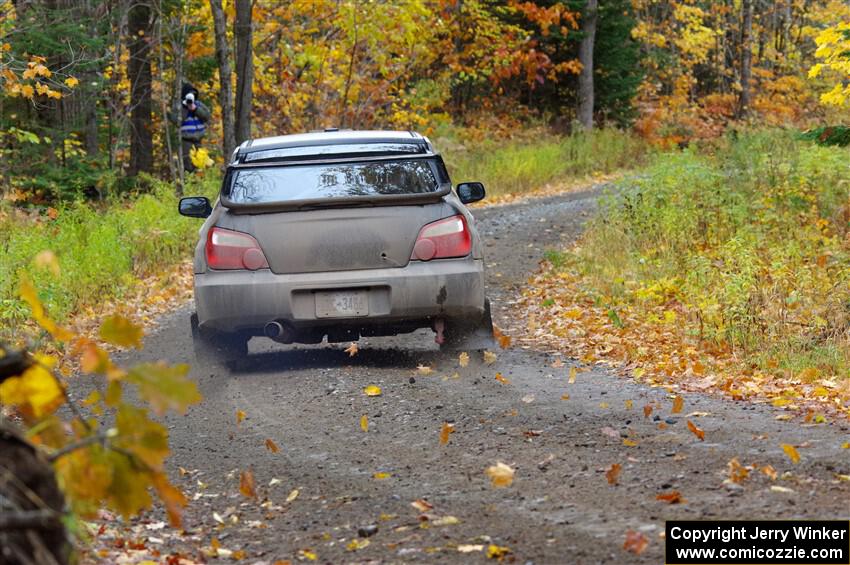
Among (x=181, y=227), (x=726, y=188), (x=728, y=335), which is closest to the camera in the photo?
(x=728, y=335)

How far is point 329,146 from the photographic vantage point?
8836 millimetres

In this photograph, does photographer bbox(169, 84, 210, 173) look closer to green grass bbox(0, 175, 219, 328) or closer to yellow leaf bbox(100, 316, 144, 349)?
green grass bbox(0, 175, 219, 328)

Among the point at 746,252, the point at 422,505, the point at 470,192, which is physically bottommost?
the point at 746,252

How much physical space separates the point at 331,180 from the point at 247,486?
3.41 metres

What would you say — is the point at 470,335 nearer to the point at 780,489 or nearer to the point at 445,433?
the point at 445,433

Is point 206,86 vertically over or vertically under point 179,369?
under

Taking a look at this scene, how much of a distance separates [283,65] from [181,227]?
459 inches

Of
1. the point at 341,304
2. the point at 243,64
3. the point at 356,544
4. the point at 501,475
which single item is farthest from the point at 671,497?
the point at 243,64

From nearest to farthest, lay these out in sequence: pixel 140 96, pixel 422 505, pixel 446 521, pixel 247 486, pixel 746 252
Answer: pixel 446 521, pixel 422 505, pixel 247 486, pixel 746 252, pixel 140 96

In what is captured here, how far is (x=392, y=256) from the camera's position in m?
8.24

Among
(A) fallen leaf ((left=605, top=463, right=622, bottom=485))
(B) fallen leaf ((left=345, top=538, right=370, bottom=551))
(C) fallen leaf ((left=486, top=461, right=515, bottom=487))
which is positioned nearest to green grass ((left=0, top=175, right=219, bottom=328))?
(C) fallen leaf ((left=486, top=461, right=515, bottom=487))

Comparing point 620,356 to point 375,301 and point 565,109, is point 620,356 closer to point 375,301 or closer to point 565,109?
point 375,301

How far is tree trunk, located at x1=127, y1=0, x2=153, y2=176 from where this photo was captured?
23000 mm

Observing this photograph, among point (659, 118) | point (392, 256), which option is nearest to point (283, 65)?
point (659, 118)
